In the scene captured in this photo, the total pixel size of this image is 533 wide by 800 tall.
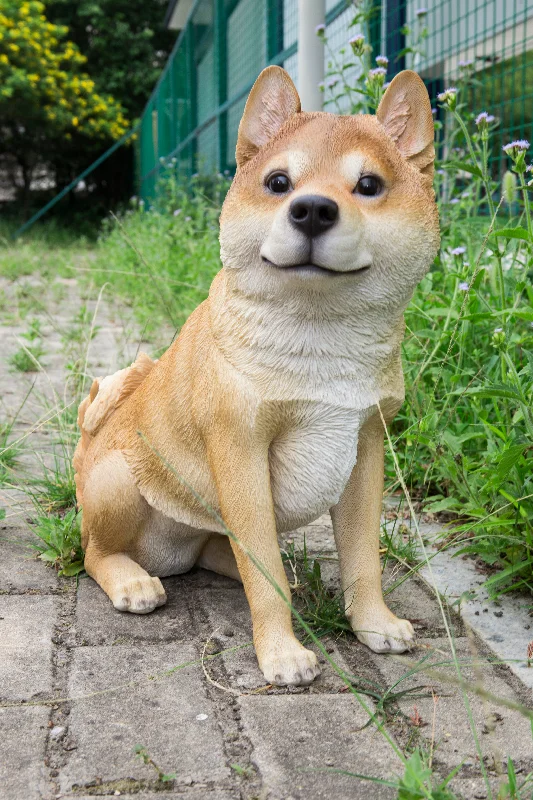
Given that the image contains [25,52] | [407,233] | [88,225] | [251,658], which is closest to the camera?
[407,233]

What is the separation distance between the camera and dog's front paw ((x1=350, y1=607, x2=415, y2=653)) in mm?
1925

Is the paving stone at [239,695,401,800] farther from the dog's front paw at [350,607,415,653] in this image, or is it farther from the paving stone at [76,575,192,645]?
the paving stone at [76,575,192,645]

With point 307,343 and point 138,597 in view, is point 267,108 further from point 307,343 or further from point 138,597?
point 138,597

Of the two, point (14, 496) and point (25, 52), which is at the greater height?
point (25, 52)

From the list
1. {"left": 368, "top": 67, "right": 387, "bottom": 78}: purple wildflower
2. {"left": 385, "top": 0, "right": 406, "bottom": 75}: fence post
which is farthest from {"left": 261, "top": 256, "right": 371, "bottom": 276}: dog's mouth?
{"left": 385, "top": 0, "right": 406, "bottom": 75}: fence post

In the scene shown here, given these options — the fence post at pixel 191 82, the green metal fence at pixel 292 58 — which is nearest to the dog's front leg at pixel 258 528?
the green metal fence at pixel 292 58

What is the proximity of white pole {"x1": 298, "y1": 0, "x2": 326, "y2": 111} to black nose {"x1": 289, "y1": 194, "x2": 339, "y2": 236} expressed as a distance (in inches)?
115

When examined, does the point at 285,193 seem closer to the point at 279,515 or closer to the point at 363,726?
the point at 279,515

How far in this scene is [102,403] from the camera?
2.40 m

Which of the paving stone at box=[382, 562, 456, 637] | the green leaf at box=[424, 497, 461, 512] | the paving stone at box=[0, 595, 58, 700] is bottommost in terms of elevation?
the paving stone at box=[382, 562, 456, 637]

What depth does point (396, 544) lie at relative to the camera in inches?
101

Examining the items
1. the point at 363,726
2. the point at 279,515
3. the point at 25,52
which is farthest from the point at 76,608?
the point at 25,52

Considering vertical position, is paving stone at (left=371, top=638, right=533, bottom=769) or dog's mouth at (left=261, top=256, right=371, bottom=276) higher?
dog's mouth at (left=261, top=256, right=371, bottom=276)

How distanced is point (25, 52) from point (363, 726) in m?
16.3
